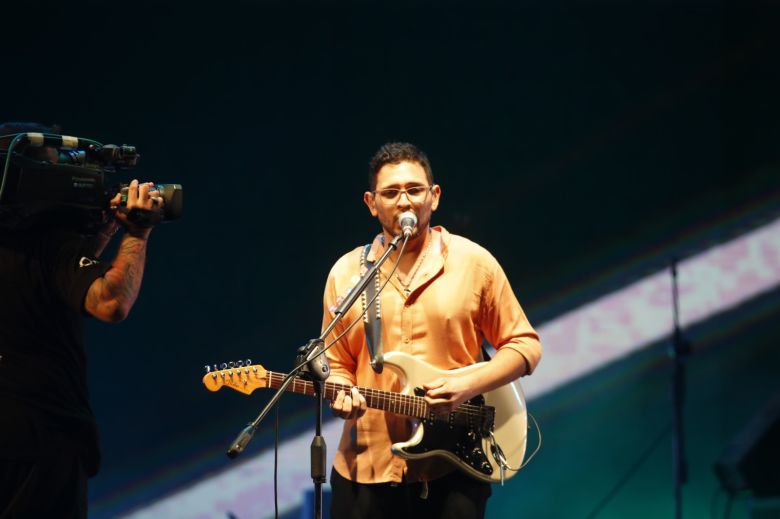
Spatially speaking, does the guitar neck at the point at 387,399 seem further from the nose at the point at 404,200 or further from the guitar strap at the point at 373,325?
the nose at the point at 404,200

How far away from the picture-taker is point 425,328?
3.25m

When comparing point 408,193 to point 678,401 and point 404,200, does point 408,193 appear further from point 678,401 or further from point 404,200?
point 678,401

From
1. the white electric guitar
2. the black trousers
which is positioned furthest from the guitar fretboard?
the black trousers

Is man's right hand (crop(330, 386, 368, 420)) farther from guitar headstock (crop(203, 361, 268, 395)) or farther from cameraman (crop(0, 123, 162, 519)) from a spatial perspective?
cameraman (crop(0, 123, 162, 519))

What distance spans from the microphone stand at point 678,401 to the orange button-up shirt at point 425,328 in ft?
7.69

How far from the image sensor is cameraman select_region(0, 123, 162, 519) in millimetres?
2600

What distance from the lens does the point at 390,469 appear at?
3.10m

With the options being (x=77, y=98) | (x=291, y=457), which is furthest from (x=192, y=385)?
(x=77, y=98)

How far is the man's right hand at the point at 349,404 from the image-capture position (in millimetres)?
3004

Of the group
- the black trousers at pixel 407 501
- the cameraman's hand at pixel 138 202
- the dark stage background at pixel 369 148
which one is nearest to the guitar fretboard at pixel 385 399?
the black trousers at pixel 407 501

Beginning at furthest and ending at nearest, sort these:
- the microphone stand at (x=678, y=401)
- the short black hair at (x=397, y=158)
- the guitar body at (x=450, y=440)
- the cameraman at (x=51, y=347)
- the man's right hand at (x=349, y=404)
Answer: the microphone stand at (x=678, y=401), the short black hair at (x=397, y=158), the guitar body at (x=450, y=440), the man's right hand at (x=349, y=404), the cameraman at (x=51, y=347)

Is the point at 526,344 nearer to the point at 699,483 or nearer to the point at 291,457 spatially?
the point at 291,457

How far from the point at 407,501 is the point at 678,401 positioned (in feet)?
9.11

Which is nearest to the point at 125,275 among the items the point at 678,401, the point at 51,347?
the point at 51,347
